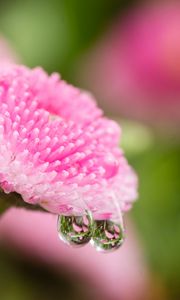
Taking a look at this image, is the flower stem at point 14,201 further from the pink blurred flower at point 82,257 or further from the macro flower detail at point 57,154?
the pink blurred flower at point 82,257

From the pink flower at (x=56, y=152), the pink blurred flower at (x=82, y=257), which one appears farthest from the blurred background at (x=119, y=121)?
the pink flower at (x=56, y=152)

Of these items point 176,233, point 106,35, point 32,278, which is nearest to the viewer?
point 32,278

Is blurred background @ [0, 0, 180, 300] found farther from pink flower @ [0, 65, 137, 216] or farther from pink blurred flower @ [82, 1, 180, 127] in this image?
pink flower @ [0, 65, 137, 216]

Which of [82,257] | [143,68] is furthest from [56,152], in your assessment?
[143,68]

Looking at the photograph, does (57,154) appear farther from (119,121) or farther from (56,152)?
(119,121)

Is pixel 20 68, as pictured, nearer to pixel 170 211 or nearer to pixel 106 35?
pixel 170 211

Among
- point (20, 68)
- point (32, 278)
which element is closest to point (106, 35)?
point (32, 278)
